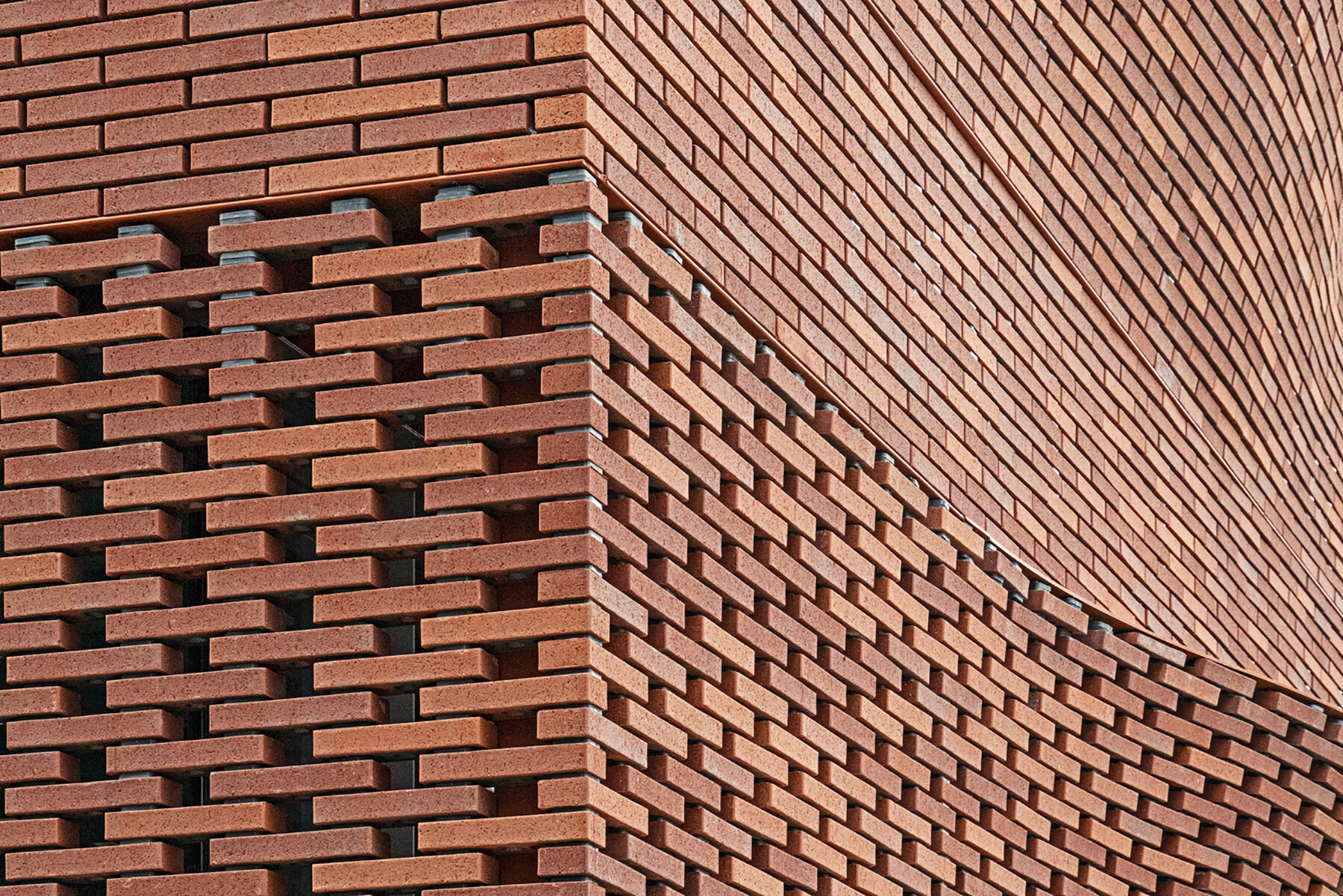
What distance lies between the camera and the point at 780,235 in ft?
25.4

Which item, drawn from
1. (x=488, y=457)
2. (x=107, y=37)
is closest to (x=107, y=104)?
(x=107, y=37)

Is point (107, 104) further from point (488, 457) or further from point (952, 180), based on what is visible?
point (952, 180)

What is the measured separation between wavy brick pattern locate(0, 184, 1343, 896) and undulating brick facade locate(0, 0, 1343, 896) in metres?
0.01

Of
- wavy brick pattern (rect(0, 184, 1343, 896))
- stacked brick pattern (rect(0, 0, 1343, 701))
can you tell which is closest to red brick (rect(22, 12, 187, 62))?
stacked brick pattern (rect(0, 0, 1343, 701))

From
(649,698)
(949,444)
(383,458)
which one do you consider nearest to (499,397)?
(383,458)

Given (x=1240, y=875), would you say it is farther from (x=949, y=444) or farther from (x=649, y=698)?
(x=649, y=698)

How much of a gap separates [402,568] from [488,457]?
42cm

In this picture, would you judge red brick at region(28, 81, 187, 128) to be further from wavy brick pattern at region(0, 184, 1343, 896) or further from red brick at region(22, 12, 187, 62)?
wavy brick pattern at region(0, 184, 1343, 896)

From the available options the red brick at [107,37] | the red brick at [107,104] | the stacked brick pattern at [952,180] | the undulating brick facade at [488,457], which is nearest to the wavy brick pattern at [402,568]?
the undulating brick facade at [488,457]

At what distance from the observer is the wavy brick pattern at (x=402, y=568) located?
637cm

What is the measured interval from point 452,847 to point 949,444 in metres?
3.18

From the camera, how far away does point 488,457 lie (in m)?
6.55

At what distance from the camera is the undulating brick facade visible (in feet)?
21.1

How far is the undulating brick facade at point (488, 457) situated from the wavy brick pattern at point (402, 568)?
1 centimetres
